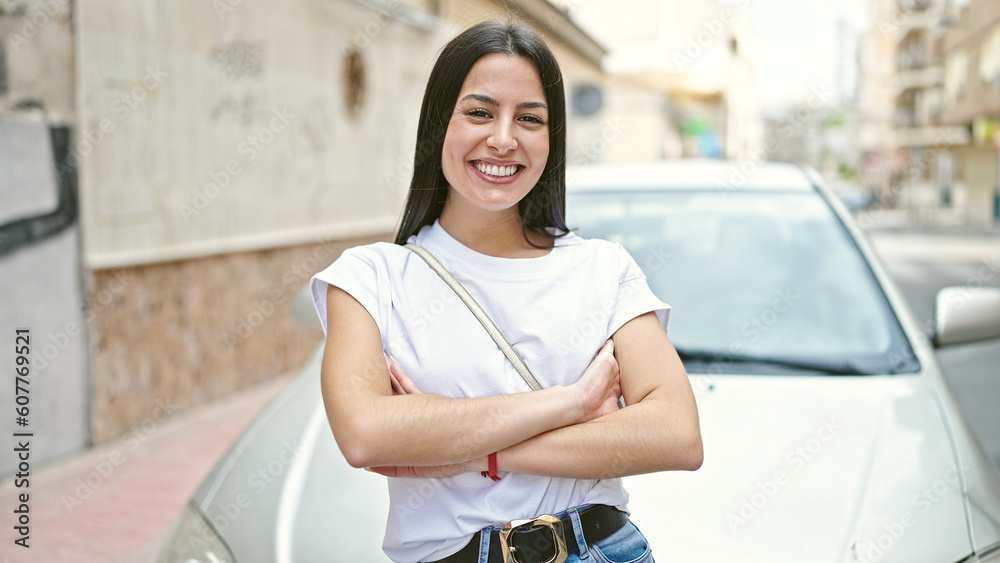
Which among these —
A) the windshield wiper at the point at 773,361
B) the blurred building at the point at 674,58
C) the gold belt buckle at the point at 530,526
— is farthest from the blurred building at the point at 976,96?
the gold belt buckle at the point at 530,526

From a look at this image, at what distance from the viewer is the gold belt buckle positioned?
4.58 feet

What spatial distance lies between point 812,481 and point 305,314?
5.37 feet

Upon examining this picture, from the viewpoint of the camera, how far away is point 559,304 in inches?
59.5

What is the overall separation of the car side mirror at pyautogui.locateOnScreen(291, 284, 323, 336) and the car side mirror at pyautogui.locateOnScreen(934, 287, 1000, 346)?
194 centimetres

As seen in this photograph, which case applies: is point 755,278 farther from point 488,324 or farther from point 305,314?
point 488,324

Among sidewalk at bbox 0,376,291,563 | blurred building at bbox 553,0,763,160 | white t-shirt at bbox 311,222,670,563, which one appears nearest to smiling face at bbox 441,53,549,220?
white t-shirt at bbox 311,222,670,563

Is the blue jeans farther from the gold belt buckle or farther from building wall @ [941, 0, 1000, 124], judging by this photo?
building wall @ [941, 0, 1000, 124]

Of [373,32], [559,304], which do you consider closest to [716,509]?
[559,304]

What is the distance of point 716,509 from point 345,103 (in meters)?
6.57

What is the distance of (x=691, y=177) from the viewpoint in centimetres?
335

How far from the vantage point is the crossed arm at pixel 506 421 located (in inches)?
54.2

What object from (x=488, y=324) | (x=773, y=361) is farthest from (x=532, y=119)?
(x=773, y=361)

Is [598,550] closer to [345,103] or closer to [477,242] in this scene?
[477,242]

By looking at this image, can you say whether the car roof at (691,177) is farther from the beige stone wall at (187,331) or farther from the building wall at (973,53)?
the building wall at (973,53)
